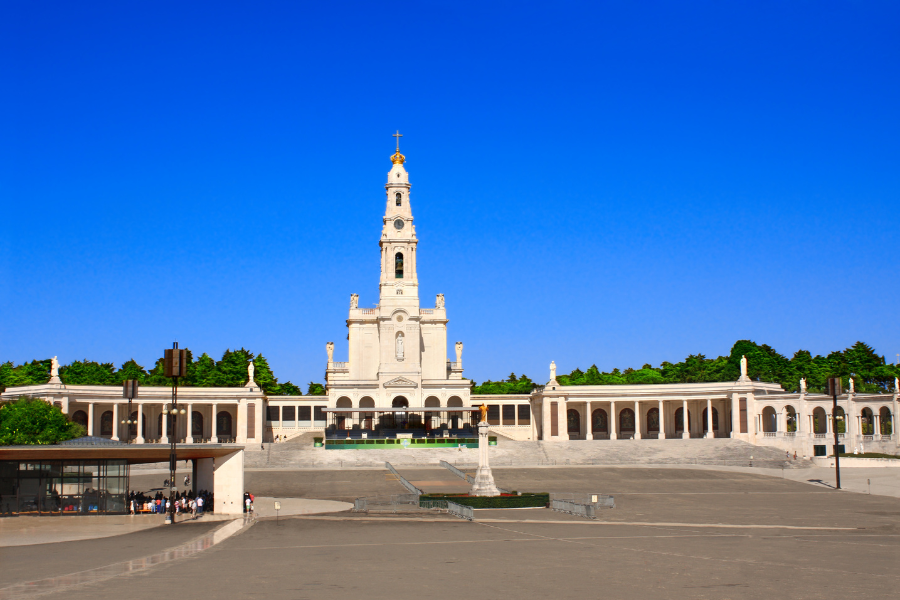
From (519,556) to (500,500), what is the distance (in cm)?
1482

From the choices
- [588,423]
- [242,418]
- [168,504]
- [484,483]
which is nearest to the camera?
[168,504]

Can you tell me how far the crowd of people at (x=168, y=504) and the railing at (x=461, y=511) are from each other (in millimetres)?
11277

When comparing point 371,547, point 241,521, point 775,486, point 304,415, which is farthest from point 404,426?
point 371,547

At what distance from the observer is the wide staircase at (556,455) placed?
7119 centimetres

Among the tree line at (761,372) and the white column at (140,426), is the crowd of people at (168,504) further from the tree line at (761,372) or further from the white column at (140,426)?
the tree line at (761,372)

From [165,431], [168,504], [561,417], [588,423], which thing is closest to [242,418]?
[165,431]

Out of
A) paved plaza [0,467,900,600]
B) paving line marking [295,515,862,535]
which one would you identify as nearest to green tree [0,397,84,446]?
paved plaza [0,467,900,600]

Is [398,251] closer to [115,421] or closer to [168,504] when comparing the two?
[115,421]

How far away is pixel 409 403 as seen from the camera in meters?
94.9

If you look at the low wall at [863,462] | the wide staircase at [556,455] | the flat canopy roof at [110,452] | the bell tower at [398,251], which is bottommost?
the low wall at [863,462]

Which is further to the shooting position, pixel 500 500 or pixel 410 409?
pixel 410 409

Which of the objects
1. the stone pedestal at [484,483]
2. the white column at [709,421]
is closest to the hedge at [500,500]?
the stone pedestal at [484,483]

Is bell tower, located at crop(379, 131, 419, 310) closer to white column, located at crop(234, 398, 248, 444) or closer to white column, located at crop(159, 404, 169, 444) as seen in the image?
white column, located at crop(234, 398, 248, 444)

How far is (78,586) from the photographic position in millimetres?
21031
